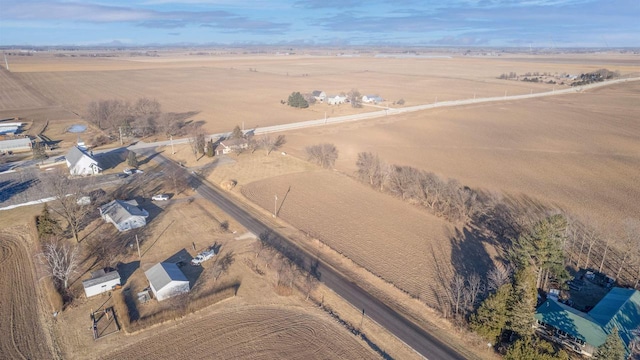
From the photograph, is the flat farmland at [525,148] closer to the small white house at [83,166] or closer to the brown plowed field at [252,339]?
the small white house at [83,166]

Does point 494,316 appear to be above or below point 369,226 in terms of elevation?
above

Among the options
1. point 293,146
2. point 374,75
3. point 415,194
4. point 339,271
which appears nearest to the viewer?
point 339,271

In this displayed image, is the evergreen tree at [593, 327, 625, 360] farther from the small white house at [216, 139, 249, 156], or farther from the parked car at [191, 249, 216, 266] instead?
the small white house at [216, 139, 249, 156]

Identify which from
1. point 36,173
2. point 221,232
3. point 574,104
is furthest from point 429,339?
point 574,104

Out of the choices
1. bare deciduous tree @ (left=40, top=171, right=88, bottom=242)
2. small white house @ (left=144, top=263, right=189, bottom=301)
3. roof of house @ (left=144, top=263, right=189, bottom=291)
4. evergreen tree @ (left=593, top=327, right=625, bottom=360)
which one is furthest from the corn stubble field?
evergreen tree @ (left=593, top=327, right=625, bottom=360)

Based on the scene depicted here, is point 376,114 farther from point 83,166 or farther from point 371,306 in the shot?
point 371,306

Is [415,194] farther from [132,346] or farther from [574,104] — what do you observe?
[574,104]

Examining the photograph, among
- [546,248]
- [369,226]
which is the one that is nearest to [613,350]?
[546,248]
